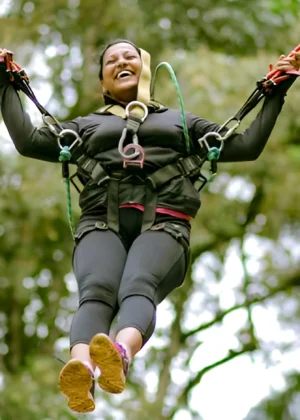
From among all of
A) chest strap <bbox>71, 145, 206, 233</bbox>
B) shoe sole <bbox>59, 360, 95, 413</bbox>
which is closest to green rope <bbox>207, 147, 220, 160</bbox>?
chest strap <bbox>71, 145, 206, 233</bbox>

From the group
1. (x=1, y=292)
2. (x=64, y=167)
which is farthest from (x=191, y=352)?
(x=64, y=167)

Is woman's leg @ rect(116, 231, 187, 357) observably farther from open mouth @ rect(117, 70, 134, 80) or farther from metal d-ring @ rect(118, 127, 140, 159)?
open mouth @ rect(117, 70, 134, 80)

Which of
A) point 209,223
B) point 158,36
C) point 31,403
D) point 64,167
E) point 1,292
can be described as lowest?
point 64,167

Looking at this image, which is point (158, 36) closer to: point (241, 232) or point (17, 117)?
point (241, 232)

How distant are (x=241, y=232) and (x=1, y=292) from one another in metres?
2.73

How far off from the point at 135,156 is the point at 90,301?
2.05 ft

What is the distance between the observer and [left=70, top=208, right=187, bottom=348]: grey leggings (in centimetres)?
383

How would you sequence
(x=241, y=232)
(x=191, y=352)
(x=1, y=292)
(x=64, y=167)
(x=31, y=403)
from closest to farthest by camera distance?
1. (x=64, y=167)
2. (x=31, y=403)
3. (x=1, y=292)
4. (x=241, y=232)
5. (x=191, y=352)

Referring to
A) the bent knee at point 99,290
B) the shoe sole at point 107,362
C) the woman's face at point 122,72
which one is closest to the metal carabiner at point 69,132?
the woman's face at point 122,72

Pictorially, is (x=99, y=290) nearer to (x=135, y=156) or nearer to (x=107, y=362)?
(x=107, y=362)

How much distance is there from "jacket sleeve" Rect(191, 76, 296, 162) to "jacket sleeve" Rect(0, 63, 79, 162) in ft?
1.90

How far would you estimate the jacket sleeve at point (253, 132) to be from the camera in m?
4.23

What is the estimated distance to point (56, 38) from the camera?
9.76 metres

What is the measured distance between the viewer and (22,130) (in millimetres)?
4270
